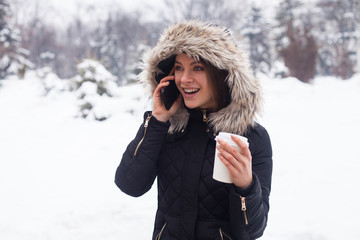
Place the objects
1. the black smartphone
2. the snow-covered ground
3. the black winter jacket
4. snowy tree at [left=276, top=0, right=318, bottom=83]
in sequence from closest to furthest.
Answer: the black winter jacket
the black smartphone
the snow-covered ground
snowy tree at [left=276, top=0, right=318, bottom=83]

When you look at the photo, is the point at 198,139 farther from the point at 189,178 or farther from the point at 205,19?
the point at 205,19

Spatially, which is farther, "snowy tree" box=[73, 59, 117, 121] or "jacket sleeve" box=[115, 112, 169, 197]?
"snowy tree" box=[73, 59, 117, 121]

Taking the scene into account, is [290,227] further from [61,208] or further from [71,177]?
[71,177]

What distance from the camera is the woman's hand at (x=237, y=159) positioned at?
3.84 feet

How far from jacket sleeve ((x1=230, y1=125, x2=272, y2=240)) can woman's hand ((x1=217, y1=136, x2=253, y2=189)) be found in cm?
7

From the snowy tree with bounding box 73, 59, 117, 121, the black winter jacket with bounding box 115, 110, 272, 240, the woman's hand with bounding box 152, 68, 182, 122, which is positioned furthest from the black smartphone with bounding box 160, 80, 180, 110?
the snowy tree with bounding box 73, 59, 117, 121

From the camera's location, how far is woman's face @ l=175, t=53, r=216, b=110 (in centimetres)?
160

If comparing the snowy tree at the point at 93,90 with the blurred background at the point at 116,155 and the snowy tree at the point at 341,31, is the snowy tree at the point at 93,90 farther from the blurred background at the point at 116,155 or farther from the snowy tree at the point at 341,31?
the snowy tree at the point at 341,31

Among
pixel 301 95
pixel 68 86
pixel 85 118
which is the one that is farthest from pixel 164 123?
pixel 68 86

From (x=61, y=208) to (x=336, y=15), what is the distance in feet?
98.8

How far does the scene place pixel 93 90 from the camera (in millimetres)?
8797

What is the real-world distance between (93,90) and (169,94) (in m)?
7.52

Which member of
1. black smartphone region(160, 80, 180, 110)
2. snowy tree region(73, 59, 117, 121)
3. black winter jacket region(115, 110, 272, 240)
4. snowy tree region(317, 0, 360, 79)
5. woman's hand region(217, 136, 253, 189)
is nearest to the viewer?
woman's hand region(217, 136, 253, 189)

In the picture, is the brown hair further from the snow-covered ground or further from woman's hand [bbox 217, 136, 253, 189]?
the snow-covered ground
